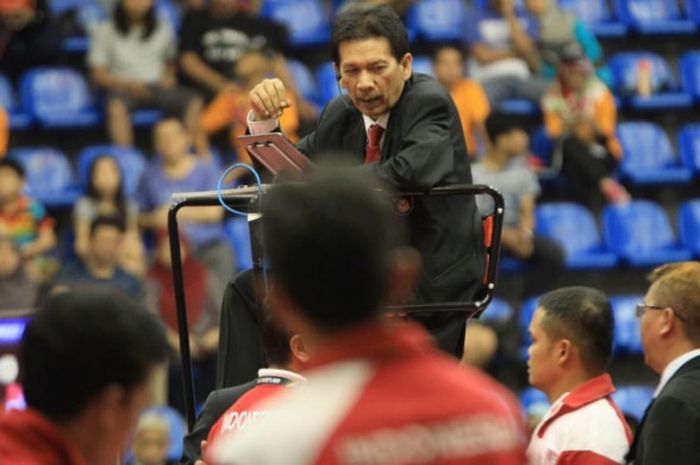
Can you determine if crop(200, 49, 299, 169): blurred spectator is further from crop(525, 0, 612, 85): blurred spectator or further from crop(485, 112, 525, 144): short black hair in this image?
crop(525, 0, 612, 85): blurred spectator

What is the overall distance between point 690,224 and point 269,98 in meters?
7.40

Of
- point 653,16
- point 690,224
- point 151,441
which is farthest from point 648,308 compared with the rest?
point 653,16

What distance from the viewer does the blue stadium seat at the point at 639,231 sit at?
11.3 m

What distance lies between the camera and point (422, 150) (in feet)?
14.7

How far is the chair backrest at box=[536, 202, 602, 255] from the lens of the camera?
1106cm

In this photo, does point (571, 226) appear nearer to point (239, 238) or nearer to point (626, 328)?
point (626, 328)

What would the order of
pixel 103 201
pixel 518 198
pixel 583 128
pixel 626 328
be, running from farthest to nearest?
1. pixel 583 128
2. pixel 626 328
3. pixel 518 198
4. pixel 103 201

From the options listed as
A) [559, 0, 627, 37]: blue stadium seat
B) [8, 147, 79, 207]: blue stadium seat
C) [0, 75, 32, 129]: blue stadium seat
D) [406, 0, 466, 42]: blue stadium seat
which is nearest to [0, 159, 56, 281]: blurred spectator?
[8, 147, 79, 207]: blue stadium seat

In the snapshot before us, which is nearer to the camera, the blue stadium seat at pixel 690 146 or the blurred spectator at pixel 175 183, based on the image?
the blurred spectator at pixel 175 183

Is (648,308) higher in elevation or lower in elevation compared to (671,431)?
higher

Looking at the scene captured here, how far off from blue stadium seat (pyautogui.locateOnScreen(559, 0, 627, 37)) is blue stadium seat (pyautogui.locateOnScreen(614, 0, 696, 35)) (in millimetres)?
105

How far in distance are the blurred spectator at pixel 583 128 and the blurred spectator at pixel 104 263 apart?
371cm

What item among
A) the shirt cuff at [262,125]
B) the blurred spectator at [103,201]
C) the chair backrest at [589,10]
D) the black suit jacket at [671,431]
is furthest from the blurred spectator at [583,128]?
the black suit jacket at [671,431]

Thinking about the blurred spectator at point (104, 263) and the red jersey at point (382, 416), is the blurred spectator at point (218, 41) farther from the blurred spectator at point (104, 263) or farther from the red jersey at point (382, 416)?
the red jersey at point (382, 416)
